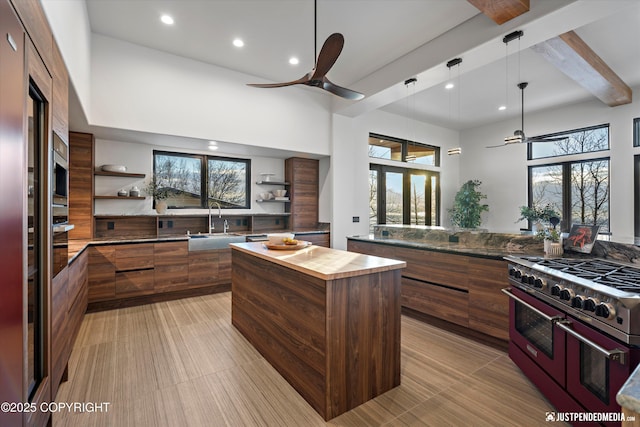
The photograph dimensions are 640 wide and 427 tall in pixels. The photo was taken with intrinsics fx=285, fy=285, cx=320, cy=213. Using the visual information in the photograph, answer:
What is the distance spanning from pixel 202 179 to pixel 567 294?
491cm

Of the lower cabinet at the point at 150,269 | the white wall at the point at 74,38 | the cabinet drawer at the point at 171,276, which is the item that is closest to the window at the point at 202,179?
the lower cabinet at the point at 150,269

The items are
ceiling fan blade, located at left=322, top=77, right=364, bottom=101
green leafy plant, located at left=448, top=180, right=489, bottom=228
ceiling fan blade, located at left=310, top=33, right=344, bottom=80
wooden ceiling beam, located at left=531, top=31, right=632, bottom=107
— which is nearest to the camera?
ceiling fan blade, located at left=310, top=33, right=344, bottom=80

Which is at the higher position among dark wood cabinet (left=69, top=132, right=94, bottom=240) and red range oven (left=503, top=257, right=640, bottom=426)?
dark wood cabinet (left=69, top=132, right=94, bottom=240)

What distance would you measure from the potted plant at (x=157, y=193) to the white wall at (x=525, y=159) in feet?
17.2

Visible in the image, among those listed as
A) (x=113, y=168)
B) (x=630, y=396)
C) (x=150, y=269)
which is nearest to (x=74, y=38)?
(x=113, y=168)

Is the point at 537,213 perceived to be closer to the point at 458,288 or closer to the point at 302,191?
the point at 458,288

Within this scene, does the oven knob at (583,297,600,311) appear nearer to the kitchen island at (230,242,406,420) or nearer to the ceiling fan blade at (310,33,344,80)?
the kitchen island at (230,242,406,420)

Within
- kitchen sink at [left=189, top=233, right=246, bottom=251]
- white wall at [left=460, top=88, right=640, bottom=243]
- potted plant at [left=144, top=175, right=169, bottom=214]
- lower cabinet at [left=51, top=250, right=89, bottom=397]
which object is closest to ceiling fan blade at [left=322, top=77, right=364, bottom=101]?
lower cabinet at [left=51, top=250, right=89, bottom=397]

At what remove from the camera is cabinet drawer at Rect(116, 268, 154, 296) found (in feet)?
→ 12.0

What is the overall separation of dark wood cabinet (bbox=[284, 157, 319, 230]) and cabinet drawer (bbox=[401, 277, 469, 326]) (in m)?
2.69

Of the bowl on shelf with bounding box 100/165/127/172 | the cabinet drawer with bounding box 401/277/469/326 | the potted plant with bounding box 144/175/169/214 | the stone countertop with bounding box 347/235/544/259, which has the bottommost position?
the cabinet drawer with bounding box 401/277/469/326

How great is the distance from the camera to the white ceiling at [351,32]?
2.98 meters

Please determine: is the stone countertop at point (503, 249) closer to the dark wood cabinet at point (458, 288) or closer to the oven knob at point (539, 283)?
the dark wood cabinet at point (458, 288)

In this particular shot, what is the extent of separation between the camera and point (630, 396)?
577 millimetres
